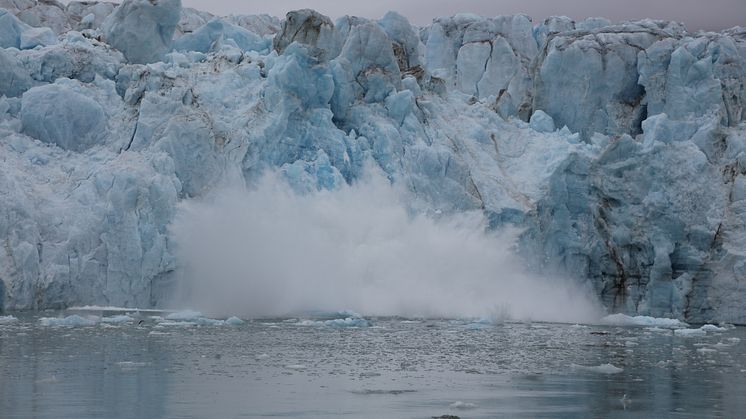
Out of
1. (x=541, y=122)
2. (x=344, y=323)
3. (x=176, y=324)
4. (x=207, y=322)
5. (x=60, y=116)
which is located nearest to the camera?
(x=176, y=324)

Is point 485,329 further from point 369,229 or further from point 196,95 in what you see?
point 196,95

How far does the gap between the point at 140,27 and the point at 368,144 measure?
5.81m

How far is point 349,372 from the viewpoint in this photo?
11.0m

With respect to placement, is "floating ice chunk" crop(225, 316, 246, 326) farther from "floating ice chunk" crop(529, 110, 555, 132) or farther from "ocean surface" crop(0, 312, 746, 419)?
"floating ice chunk" crop(529, 110, 555, 132)

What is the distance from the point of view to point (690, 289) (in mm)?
21812

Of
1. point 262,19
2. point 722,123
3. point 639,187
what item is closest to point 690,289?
point 639,187

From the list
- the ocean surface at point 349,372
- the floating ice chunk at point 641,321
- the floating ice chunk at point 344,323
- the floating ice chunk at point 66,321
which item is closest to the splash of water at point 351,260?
the floating ice chunk at point 641,321

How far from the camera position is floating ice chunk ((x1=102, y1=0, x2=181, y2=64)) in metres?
23.8

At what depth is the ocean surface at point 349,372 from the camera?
8.56 metres

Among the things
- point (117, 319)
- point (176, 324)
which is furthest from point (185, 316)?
point (117, 319)

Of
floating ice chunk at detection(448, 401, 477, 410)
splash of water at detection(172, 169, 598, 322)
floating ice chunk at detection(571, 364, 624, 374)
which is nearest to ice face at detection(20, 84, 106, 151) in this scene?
splash of water at detection(172, 169, 598, 322)

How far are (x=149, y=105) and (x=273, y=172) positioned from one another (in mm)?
2720

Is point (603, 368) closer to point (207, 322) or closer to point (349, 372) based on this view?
point (349, 372)

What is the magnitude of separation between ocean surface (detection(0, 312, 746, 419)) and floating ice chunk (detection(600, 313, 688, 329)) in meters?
2.57
